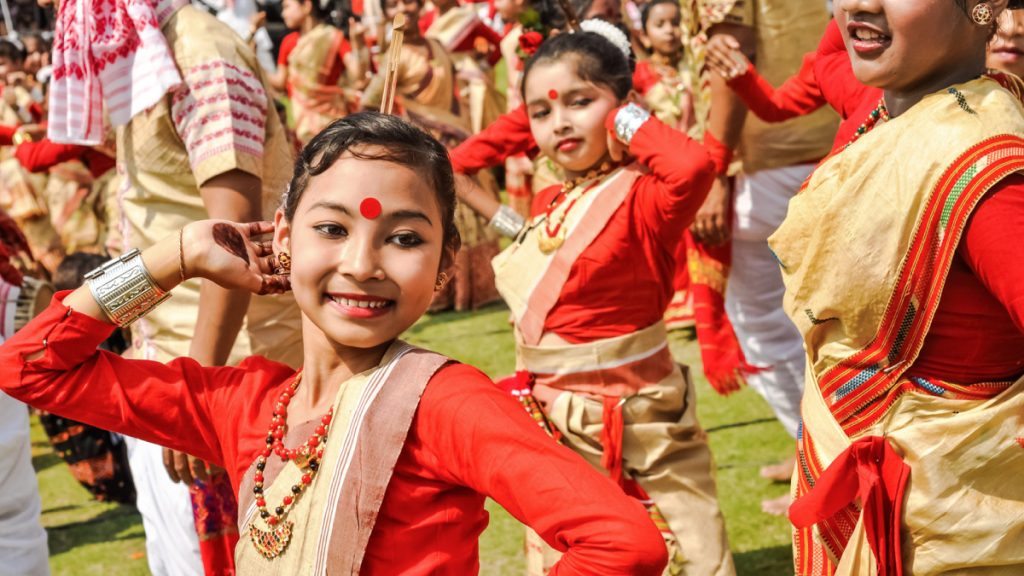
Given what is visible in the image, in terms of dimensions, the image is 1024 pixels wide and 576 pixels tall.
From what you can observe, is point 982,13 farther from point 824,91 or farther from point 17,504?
point 17,504

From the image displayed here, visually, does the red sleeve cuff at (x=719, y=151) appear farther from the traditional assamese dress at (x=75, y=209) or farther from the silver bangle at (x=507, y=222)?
the traditional assamese dress at (x=75, y=209)

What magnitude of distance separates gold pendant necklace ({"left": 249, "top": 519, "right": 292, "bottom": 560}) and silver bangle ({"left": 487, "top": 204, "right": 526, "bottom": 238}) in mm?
1944

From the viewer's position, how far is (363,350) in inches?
76.8

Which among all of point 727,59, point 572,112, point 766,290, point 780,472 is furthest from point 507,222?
point 780,472

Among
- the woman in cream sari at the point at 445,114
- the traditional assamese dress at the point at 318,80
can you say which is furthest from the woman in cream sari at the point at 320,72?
the woman in cream sari at the point at 445,114

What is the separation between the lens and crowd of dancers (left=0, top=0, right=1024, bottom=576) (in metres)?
1.76

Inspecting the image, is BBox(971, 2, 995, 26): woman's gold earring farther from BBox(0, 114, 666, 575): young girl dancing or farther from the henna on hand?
the henna on hand

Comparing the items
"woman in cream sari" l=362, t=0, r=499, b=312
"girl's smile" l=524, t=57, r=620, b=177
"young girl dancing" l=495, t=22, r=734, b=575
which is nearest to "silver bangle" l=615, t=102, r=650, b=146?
"young girl dancing" l=495, t=22, r=734, b=575

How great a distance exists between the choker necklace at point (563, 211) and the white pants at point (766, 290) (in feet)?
3.54

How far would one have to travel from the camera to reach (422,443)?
1.73m

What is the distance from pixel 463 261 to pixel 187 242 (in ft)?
21.1

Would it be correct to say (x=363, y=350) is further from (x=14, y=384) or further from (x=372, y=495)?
(x=14, y=384)

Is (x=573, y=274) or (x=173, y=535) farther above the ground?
(x=573, y=274)

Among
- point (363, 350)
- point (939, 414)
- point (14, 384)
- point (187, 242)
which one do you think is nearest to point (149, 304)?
point (187, 242)
